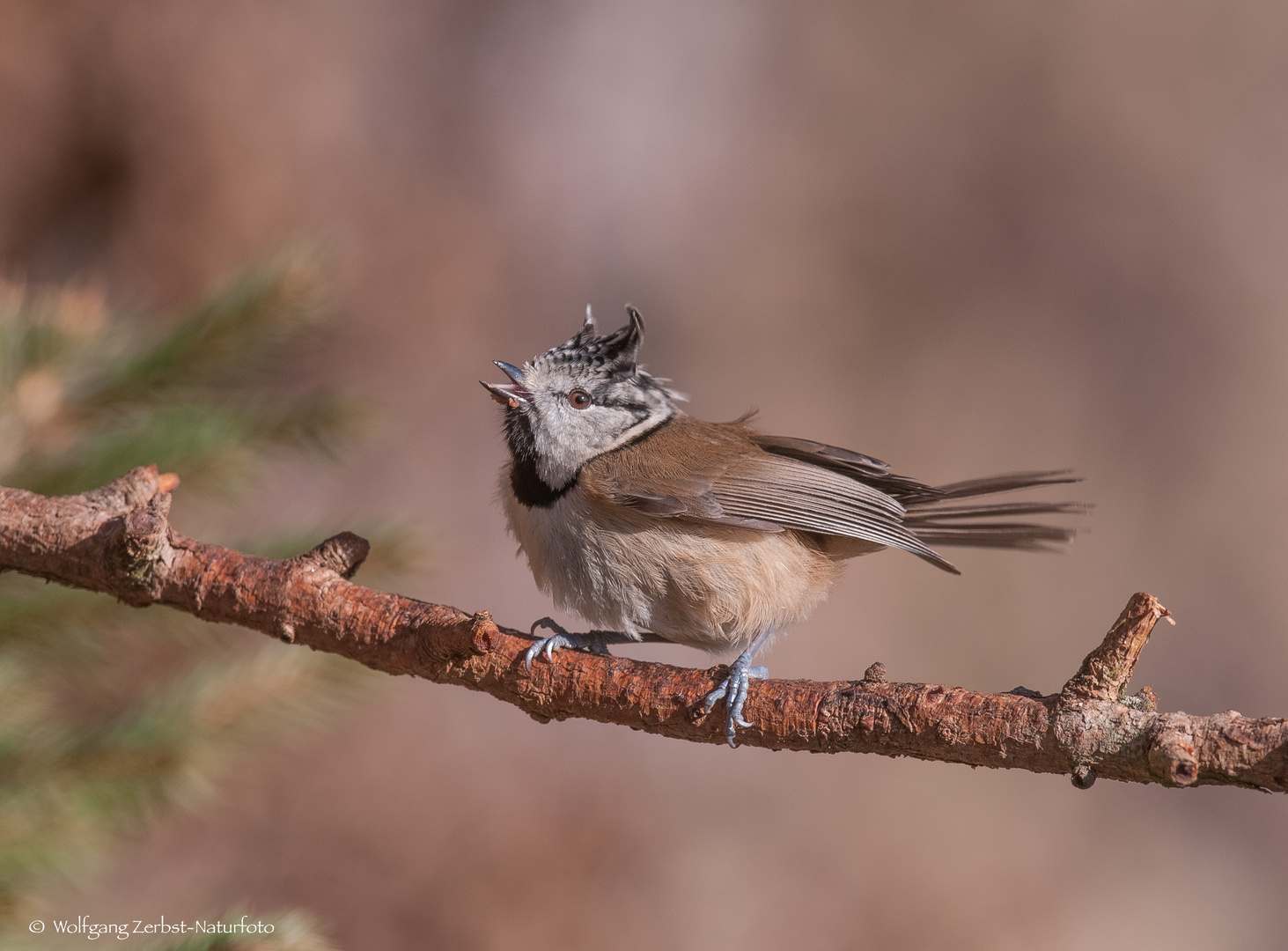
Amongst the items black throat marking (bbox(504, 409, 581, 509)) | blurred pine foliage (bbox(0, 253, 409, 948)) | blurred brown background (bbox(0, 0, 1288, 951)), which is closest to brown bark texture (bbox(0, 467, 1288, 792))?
blurred pine foliage (bbox(0, 253, 409, 948))

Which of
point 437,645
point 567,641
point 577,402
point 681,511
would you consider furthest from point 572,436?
point 437,645

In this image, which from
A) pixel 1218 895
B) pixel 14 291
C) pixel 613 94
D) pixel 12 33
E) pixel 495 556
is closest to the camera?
pixel 14 291

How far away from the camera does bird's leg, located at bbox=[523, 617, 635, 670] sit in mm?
1852

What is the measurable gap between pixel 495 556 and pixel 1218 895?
14.1ft

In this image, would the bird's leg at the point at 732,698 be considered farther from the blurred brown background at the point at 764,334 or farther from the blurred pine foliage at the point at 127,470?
the blurred brown background at the point at 764,334

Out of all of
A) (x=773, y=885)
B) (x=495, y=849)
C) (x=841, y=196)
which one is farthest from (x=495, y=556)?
→ (x=841, y=196)

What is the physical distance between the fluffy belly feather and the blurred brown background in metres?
1.49

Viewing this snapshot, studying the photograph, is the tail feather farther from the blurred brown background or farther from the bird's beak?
the blurred brown background

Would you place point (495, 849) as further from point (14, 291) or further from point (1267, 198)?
point (1267, 198)

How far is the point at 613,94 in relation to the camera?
505 centimetres

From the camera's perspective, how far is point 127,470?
211cm

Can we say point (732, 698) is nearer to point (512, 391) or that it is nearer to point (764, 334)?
point (512, 391)

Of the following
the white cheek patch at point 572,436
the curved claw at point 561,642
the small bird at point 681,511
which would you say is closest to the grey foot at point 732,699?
the curved claw at point 561,642

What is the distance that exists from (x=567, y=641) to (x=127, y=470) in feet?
3.27
